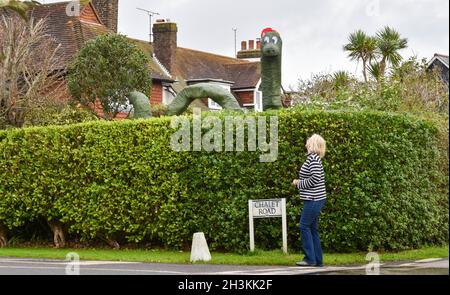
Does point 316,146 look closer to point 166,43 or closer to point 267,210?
point 267,210

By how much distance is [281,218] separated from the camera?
16.8 m

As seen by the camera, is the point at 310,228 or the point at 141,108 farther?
A: the point at 141,108

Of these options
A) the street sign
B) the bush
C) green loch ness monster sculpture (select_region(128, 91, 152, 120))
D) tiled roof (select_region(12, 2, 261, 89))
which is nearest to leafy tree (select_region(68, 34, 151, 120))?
tiled roof (select_region(12, 2, 261, 89))

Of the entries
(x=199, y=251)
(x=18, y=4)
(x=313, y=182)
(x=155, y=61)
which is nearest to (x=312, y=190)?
(x=313, y=182)

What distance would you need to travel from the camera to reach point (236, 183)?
664 inches

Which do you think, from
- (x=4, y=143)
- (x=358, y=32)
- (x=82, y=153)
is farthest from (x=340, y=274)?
(x=358, y=32)

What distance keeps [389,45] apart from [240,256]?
23628 mm

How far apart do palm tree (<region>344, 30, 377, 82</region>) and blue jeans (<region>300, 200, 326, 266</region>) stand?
23900 mm

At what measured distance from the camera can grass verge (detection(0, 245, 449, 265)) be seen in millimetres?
15445

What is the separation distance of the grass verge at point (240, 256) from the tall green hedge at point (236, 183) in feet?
1.21

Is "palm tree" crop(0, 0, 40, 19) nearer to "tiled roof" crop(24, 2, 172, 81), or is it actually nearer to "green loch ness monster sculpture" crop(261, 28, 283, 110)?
"green loch ness monster sculpture" crop(261, 28, 283, 110)
